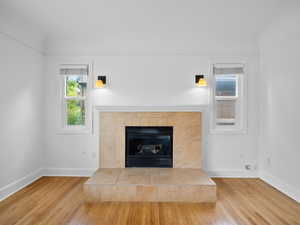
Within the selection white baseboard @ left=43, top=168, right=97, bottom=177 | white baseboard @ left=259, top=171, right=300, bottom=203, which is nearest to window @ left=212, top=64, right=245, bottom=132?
white baseboard @ left=259, top=171, right=300, bottom=203

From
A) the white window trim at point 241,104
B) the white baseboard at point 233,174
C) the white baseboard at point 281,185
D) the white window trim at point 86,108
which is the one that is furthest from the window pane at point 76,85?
the white baseboard at point 281,185

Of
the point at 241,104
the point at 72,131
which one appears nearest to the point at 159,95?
the point at 241,104

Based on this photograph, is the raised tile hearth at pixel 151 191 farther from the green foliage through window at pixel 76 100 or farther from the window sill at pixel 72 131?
the green foliage through window at pixel 76 100

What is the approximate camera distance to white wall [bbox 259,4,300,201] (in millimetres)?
2922

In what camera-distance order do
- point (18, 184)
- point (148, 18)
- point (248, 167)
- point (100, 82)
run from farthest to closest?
point (248, 167) → point (100, 82) → point (18, 184) → point (148, 18)

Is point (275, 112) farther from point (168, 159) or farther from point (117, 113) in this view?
point (117, 113)

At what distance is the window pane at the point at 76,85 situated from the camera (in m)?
4.09

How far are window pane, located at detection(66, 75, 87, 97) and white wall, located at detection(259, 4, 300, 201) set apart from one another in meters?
3.43

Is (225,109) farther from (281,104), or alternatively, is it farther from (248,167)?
(248,167)

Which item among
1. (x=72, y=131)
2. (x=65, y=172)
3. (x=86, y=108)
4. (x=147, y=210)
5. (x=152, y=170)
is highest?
(x=86, y=108)

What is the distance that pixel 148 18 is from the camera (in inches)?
123

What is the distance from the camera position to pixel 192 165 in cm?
381

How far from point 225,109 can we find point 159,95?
135 cm

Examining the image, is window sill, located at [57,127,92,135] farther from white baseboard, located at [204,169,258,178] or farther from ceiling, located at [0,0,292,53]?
white baseboard, located at [204,169,258,178]
